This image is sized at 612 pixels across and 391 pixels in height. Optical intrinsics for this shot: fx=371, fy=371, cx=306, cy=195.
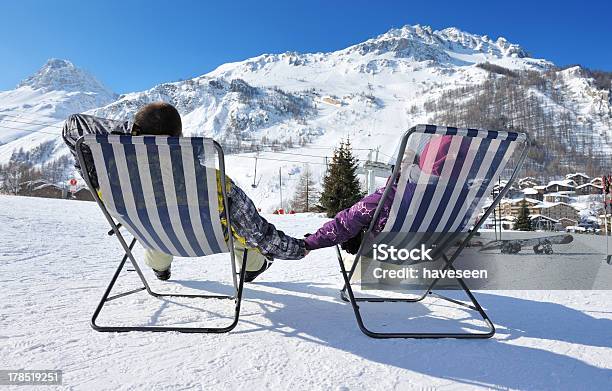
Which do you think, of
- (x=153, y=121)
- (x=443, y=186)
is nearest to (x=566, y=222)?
(x=443, y=186)

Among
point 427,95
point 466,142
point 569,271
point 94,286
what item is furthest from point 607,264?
point 427,95

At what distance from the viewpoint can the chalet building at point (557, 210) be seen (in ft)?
133

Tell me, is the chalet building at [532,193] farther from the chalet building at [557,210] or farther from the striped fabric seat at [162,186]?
the striped fabric seat at [162,186]

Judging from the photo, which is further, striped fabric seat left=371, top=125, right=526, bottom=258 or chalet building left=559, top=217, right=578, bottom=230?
chalet building left=559, top=217, right=578, bottom=230

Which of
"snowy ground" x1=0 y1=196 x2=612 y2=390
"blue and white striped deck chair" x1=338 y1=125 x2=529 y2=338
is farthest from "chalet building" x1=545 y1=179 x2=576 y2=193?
"blue and white striped deck chair" x1=338 y1=125 x2=529 y2=338

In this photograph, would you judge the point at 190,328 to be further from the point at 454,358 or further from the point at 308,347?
the point at 454,358

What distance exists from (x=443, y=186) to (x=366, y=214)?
0.34 m

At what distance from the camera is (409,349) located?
128 centimetres

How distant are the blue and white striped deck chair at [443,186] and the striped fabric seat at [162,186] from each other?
623 millimetres

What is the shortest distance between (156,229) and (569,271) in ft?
9.86

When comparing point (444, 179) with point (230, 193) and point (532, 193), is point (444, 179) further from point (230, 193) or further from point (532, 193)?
point (532, 193)

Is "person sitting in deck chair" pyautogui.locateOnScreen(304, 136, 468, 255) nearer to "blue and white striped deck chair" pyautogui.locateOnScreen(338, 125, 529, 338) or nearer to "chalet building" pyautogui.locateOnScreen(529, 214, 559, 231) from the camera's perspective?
"blue and white striped deck chair" pyautogui.locateOnScreen(338, 125, 529, 338)

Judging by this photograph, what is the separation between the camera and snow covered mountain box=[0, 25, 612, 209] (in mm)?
82062

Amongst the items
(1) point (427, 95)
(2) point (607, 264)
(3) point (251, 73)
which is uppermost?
(3) point (251, 73)
